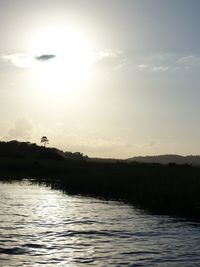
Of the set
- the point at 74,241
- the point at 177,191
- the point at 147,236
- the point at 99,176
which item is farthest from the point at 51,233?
the point at 99,176

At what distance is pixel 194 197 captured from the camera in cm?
3641

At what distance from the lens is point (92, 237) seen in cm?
2420

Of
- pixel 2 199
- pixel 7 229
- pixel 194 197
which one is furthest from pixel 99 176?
pixel 7 229

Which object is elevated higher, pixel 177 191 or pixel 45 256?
pixel 177 191

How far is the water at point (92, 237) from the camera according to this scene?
19359 millimetres

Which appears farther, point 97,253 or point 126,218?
point 126,218

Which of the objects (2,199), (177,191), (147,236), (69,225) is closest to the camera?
(147,236)

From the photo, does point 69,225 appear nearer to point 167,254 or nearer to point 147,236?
point 147,236

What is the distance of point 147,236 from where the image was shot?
24984 millimetres

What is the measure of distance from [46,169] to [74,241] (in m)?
64.2

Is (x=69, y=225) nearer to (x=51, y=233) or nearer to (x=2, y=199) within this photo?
(x=51, y=233)

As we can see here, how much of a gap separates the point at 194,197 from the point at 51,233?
1470 centimetres

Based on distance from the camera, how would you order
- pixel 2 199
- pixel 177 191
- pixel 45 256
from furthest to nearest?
1. pixel 2 199
2. pixel 177 191
3. pixel 45 256

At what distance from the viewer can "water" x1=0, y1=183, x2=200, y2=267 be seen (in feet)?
63.5
